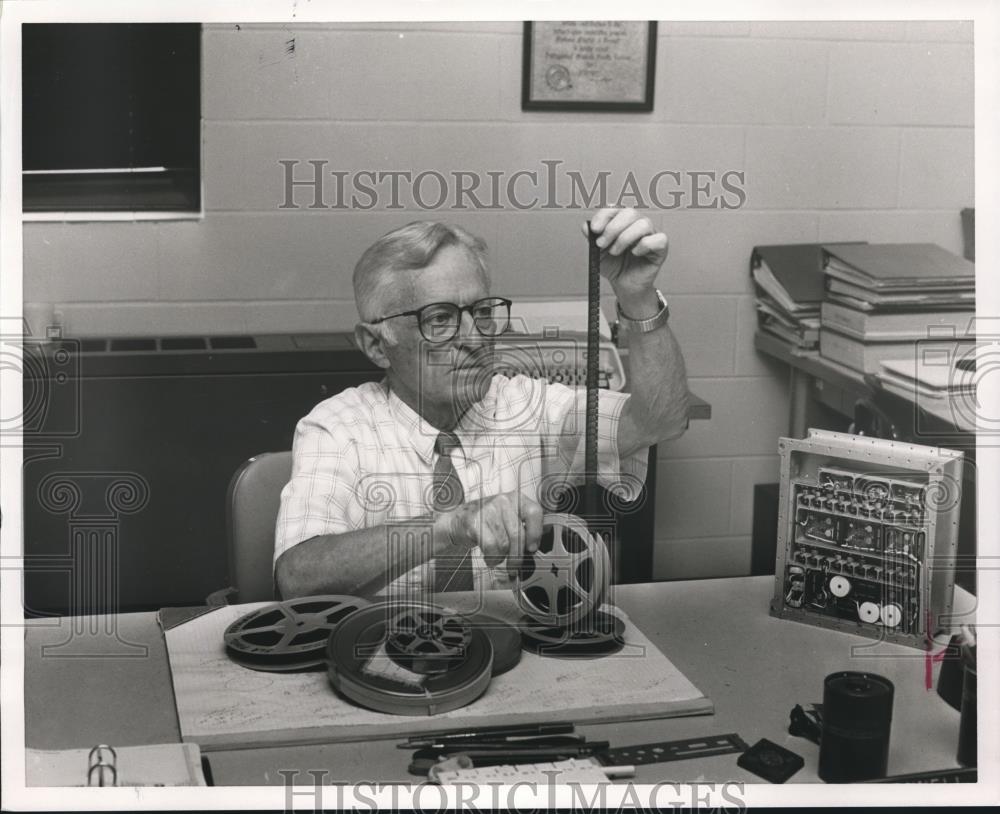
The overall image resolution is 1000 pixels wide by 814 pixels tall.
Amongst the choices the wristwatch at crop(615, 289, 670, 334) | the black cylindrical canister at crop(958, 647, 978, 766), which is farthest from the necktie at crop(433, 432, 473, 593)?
the black cylindrical canister at crop(958, 647, 978, 766)

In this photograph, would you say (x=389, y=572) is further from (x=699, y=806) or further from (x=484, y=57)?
(x=484, y=57)

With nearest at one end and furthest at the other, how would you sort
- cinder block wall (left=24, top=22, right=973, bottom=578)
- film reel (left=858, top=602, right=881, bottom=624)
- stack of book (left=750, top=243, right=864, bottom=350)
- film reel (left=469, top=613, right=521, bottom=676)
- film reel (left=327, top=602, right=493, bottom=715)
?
film reel (left=327, top=602, right=493, bottom=715) < film reel (left=469, top=613, right=521, bottom=676) < film reel (left=858, top=602, right=881, bottom=624) < cinder block wall (left=24, top=22, right=973, bottom=578) < stack of book (left=750, top=243, right=864, bottom=350)

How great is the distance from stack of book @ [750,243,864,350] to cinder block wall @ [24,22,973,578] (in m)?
0.04

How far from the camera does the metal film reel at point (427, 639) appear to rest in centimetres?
141

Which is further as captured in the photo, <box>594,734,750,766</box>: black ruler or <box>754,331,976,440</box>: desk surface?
<box>754,331,976,440</box>: desk surface

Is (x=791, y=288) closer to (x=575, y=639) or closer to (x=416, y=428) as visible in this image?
(x=416, y=428)

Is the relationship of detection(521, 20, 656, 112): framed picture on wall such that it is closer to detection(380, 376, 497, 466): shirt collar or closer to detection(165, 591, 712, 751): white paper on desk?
detection(380, 376, 497, 466): shirt collar

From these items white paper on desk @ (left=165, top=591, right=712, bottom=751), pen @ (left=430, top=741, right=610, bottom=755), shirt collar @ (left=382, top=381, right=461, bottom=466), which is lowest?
pen @ (left=430, top=741, right=610, bottom=755)

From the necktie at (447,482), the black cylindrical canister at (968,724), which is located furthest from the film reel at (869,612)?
the necktie at (447,482)

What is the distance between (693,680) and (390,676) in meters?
0.37

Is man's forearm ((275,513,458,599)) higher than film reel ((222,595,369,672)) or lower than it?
higher

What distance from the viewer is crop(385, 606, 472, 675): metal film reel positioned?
4.63 ft

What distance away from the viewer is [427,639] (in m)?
1.46

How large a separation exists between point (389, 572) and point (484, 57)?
3.77ft
